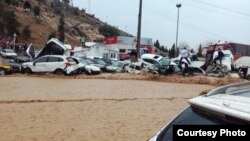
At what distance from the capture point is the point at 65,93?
1809 centimetres

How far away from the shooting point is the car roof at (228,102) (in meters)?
2.75

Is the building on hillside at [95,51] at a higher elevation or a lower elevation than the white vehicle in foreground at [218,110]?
higher

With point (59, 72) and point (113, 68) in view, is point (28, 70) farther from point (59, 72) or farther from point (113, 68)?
point (113, 68)

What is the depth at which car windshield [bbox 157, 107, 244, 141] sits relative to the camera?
9.44ft

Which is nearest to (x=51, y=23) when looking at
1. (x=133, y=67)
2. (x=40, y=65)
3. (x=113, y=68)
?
(x=113, y=68)

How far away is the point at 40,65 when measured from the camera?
2962 centimetres

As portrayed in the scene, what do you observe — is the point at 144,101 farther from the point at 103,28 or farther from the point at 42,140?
the point at 103,28

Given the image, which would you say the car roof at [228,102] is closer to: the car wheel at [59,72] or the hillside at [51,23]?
the car wheel at [59,72]

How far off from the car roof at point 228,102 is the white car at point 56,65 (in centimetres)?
2580

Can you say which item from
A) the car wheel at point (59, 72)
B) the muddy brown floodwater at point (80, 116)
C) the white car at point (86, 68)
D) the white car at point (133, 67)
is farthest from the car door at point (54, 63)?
the muddy brown floodwater at point (80, 116)

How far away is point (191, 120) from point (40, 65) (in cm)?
2716

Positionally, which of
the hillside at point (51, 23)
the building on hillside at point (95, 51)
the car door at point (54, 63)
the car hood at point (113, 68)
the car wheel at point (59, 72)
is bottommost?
the car wheel at point (59, 72)

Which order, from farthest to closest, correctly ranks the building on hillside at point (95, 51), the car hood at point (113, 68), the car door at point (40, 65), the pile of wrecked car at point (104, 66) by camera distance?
the building on hillside at point (95, 51) → the car hood at point (113, 68) → the car door at point (40, 65) → the pile of wrecked car at point (104, 66)

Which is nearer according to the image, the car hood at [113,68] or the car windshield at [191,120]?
the car windshield at [191,120]
